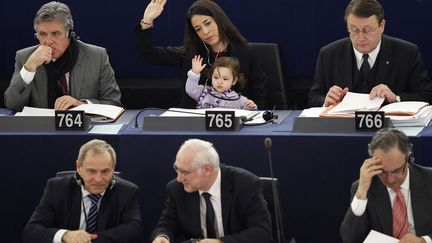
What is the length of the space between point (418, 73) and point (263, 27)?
160 cm

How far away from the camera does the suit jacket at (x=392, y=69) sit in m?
6.71

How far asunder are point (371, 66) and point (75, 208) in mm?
1983

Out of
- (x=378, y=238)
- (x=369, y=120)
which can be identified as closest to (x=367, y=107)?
(x=369, y=120)

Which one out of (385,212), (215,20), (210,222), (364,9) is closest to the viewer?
(385,212)

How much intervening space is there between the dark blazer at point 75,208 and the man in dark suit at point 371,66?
1.35 m

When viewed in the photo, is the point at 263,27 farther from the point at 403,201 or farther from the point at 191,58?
the point at 403,201

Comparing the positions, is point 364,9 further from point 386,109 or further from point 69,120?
point 69,120

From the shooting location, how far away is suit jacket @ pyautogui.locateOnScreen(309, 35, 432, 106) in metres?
6.71

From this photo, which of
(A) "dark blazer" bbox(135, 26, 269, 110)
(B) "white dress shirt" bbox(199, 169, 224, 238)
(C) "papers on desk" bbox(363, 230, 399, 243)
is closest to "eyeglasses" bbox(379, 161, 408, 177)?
(C) "papers on desk" bbox(363, 230, 399, 243)

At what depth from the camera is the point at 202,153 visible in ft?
18.3

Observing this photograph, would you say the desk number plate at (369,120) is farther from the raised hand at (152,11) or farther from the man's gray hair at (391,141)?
the raised hand at (152,11)

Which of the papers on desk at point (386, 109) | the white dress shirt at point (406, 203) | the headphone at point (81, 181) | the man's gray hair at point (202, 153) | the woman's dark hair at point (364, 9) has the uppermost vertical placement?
the woman's dark hair at point (364, 9)

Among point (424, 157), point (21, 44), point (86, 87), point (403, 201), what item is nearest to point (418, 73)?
point (424, 157)

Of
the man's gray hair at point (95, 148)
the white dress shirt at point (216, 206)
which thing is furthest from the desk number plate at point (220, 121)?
the man's gray hair at point (95, 148)
